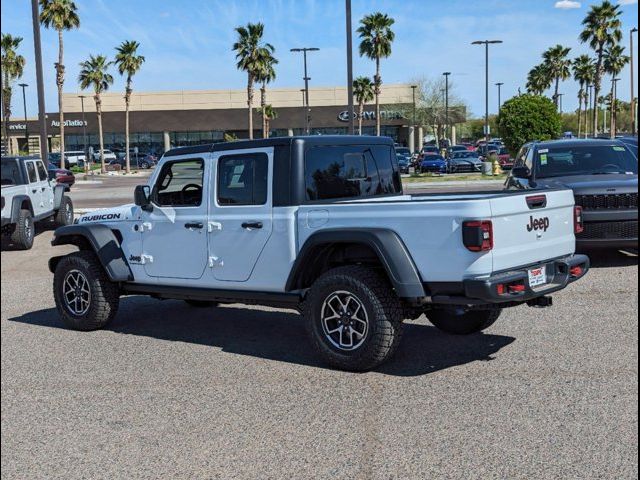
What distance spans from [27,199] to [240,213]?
31.9 ft

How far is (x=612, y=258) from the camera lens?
11.4 m

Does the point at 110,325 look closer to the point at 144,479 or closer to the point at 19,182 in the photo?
the point at 144,479

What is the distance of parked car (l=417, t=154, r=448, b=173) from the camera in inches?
1853

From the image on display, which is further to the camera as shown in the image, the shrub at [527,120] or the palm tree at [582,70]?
the palm tree at [582,70]

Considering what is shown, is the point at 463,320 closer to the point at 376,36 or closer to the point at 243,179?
the point at 243,179

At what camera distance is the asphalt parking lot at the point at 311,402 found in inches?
164

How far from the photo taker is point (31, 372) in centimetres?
603

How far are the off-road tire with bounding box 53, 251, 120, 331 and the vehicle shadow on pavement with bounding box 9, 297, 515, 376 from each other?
0.24 meters

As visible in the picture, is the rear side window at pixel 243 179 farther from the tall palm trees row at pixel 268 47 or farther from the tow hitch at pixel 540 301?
the tall palm trees row at pixel 268 47

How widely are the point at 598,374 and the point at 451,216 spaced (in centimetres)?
163

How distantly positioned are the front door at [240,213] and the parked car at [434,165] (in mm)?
40826

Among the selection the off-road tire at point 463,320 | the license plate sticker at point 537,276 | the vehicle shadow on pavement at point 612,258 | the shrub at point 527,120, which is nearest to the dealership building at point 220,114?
the shrub at point 527,120

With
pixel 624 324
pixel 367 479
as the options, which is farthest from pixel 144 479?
pixel 624 324

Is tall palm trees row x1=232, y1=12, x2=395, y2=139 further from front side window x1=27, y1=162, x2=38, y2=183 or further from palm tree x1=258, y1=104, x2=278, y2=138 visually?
front side window x1=27, y1=162, x2=38, y2=183
